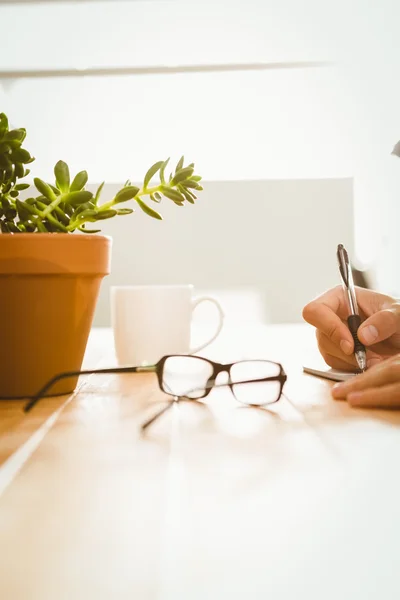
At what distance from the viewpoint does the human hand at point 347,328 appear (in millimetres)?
718

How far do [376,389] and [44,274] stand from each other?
0.36 m

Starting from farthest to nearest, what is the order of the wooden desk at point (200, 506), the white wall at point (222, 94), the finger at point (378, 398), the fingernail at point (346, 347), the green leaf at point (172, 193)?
1. the white wall at point (222, 94)
2. the fingernail at point (346, 347)
3. the green leaf at point (172, 193)
4. the finger at point (378, 398)
5. the wooden desk at point (200, 506)

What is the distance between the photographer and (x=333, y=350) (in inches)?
32.3

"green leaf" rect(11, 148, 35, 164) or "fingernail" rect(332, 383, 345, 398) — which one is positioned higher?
"green leaf" rect(11, 148, 35, 164)

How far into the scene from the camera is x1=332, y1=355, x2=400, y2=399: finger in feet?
1.79

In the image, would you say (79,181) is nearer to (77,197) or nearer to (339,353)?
→ (77,197)

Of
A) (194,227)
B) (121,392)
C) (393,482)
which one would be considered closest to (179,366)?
(121,392)

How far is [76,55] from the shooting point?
7.73 ft

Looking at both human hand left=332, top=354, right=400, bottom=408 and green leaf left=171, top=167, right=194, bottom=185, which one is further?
green leaf left=171, top=167, right=194, bottom=185

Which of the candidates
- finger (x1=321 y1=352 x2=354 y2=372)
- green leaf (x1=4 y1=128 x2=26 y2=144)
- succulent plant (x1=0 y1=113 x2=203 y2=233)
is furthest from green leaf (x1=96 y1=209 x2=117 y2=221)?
finger (x1=321 y1=352 x2=354 y2=372)

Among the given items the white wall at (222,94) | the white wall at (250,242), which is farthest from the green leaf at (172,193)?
the white wall at (222,94)

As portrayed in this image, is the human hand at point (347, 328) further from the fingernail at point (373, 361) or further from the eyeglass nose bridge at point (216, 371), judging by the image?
the eyeglass nose bridge at point (216, 371)

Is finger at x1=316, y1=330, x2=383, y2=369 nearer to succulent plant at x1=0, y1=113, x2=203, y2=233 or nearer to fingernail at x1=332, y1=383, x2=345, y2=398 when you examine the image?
fingernail at x1=332, y1=383, x2=345, y2=398

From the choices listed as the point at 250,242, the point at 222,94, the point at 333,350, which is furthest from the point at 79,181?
the point at 222,94
